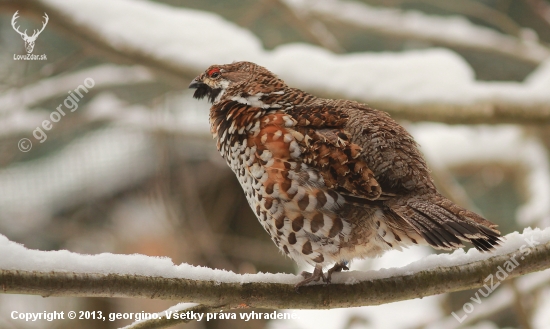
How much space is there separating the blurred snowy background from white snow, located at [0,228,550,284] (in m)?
1.75

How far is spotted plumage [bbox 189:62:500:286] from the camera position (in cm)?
254

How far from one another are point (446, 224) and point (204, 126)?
446 centimetres

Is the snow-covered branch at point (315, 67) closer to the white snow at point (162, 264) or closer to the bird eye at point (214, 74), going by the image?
the bird eye at point (214, 74)

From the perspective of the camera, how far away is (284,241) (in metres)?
2.67

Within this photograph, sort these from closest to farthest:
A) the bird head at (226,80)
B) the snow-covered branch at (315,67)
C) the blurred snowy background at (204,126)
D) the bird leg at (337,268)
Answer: the bird leg at (337,268) < the bird head at (226,80) < the snow-covered branch at (315,67) < the blurred snowy background at (204,126)

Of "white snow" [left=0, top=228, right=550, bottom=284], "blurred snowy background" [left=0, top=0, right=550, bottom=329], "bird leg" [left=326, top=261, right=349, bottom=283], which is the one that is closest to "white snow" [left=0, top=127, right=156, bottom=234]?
"blurred snowy background" [left=0, top=0, right=550, bottom=329]

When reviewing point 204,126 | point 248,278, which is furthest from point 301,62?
point 248,278

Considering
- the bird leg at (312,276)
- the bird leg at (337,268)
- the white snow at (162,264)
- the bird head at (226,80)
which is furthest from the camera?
the bird head at (226,80)

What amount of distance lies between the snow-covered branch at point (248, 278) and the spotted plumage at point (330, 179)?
165 mm

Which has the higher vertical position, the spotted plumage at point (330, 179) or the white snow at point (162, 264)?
the spotted plumage at point (330, 179)

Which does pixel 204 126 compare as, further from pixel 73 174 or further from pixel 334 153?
pixel 334 153

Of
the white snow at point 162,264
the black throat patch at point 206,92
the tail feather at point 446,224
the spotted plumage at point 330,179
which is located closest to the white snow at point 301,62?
the black throat patch at point 206,92

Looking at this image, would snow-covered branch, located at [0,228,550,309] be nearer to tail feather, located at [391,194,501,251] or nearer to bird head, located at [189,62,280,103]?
tail feather, located at [391,194,501,251]

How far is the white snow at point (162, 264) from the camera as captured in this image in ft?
5.87
